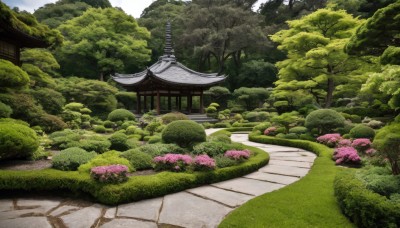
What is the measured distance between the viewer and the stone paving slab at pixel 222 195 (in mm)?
5492

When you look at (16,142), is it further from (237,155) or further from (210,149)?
(237,155)

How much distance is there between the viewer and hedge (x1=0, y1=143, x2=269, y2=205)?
5469 mm

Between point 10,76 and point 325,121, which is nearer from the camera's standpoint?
point 10,76

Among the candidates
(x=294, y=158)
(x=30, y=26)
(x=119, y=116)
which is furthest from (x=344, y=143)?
→ (x=30, y=26)

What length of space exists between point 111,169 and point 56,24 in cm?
3685

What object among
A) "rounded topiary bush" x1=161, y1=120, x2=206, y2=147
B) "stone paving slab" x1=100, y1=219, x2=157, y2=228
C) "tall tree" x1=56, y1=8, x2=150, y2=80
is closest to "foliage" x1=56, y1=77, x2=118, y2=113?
"tall tree" x1=56, y1=8, x2=150, y2=80

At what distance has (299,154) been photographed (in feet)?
36.5

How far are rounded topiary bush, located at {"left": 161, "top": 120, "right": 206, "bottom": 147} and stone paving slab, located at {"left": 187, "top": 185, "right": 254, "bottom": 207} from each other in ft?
11.4

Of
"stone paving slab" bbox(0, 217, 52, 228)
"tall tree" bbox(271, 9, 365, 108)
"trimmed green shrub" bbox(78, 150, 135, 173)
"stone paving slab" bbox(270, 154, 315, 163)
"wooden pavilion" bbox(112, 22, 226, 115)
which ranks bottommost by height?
"stone paving slab" bbox(270, 154, 315, 163)

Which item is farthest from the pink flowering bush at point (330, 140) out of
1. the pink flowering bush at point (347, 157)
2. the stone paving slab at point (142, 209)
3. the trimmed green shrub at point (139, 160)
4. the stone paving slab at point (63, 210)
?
the stone paving slab at point (63, 210)

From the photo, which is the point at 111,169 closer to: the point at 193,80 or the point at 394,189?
the point at 394,189

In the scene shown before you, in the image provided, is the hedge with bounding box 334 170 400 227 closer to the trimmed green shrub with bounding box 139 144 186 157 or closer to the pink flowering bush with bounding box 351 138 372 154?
the pink flowering bush with bounding box 351 138 372 154

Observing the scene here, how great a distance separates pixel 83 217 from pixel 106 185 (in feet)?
2.91

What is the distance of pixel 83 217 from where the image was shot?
15.8 feet
